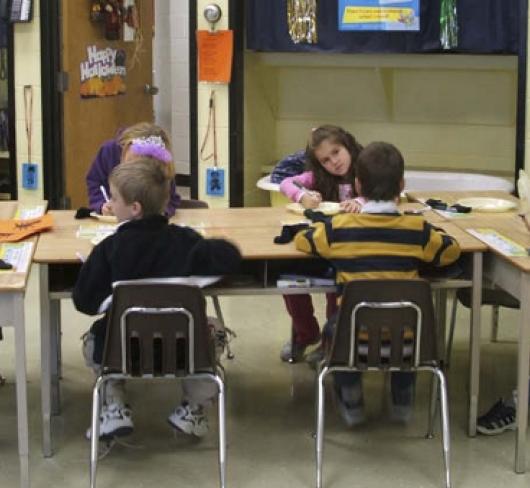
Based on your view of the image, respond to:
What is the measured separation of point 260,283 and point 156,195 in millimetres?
461

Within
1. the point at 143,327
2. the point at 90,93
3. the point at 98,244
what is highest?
the point at 90,93

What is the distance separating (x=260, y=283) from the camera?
143 inches

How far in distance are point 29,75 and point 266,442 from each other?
339 cm

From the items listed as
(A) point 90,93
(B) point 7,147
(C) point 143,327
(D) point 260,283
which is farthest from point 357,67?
(C) point 143,327

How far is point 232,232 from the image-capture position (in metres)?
3.84

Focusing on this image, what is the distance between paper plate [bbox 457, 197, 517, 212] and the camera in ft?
13.9

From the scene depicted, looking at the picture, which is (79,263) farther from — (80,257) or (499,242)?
(499,242)

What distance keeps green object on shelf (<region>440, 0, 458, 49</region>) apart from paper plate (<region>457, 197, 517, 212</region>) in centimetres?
155

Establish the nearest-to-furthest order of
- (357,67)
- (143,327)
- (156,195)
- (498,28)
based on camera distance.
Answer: (143,327) → (156,195) → (498,28) → (357,67)

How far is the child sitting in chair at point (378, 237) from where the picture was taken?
350cm

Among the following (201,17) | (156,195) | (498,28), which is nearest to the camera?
(156,195)

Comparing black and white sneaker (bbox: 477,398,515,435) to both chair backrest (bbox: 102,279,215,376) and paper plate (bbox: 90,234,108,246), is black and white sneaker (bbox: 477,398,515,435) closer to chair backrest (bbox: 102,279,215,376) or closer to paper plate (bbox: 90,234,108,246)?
chair backrest (bbox: 102,279,215,376)

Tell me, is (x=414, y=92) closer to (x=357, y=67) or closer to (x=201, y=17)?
(x=357, y=67)

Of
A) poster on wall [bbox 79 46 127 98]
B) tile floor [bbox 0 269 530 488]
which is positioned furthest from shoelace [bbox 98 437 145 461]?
poster on wall [bbox 79 46 127 98]
